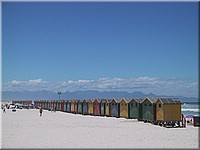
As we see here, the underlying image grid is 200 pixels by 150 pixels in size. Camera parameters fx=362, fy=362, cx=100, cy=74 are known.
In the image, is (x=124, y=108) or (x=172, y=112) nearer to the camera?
(x=172, y=112)

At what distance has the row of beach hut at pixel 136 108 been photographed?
2589 cm

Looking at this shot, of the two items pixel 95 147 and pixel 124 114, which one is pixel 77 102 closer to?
pixel 124 114

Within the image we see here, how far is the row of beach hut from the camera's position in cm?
2589

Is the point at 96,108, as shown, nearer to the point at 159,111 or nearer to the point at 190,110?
the point at 159,111

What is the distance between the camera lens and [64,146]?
14398 millimetres

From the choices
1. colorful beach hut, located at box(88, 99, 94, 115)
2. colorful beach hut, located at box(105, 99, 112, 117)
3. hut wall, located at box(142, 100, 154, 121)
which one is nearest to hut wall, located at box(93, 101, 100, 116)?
colorful beach hut, located at box(88, 99, 94, 115)

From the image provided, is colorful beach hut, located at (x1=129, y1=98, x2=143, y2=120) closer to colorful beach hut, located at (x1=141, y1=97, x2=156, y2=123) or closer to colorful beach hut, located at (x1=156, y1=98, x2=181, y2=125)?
colorful beach hut, located at (x1=141, y1=97, x2=156, y2=123)

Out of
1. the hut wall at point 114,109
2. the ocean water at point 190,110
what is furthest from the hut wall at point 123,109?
the ocean water at point 190,110

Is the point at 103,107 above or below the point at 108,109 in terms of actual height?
above

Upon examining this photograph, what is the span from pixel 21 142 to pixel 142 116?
1689 cm

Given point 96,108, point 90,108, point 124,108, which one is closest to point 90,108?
point 90,108

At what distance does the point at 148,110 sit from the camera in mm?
29344

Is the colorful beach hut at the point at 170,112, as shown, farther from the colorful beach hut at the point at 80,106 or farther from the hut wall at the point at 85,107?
the colorful beach hut at the point at 80,106

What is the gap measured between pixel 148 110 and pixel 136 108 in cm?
395
